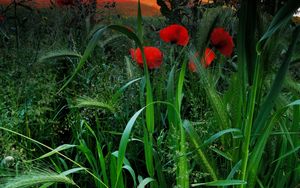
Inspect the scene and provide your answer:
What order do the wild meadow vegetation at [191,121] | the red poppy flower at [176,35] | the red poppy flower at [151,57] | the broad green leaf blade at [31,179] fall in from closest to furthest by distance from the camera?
the broad green leaf blade at [31,179]
the wild meadow vegetation at [191,121]
the red poppy flower at [151,57]
the red poppy flower at [176,35]

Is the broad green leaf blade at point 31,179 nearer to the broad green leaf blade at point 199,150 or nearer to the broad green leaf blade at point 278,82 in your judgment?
the broad green leaf blade at point 199,150

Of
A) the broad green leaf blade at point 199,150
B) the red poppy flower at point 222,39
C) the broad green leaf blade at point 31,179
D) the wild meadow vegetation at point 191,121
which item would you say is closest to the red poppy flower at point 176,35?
the wild meadow vegetation at point 191,121

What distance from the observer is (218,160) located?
1407mm

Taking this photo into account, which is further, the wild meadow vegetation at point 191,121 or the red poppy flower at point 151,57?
the red poppy flower at point 151,57

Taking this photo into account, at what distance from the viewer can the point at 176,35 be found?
5.27 ft

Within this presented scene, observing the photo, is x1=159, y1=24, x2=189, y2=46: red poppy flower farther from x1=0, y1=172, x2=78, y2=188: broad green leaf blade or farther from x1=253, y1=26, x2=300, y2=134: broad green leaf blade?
x1=0, y1=172, x2=78, y2=188: broad green leaf blade

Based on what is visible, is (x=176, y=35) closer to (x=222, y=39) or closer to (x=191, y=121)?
(x=222, y=39)

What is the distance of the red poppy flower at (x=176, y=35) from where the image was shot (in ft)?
5.21

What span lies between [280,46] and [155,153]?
360mm

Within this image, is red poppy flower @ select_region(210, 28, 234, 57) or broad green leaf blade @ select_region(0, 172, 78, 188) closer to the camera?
broad green leaf blade @ select_region(0, 172, 78, 188)

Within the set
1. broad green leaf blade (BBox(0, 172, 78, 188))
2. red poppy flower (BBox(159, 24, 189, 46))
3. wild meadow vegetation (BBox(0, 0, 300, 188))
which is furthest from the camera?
red poppy flower (BBox(159, 24, 189, 46))

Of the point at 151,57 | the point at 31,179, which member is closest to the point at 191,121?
the point at 151,57

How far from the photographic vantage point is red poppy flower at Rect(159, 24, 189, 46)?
1589 millimetres

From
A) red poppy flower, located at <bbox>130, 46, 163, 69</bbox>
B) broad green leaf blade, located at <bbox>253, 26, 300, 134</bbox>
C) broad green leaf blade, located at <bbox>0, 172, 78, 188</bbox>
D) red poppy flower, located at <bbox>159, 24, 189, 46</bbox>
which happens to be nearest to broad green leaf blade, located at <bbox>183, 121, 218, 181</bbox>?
broad green leaf blade, located at <bbox>253, 26, 300, 134</bbox>
